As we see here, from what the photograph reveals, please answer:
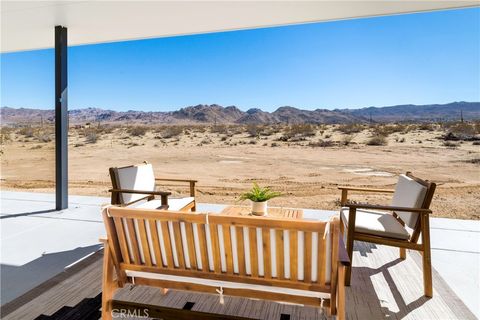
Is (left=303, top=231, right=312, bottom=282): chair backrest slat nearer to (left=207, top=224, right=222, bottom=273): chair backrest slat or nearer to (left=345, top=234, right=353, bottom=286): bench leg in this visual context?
(left=207, top=224, right=222, bottom=273): chair backrest slat

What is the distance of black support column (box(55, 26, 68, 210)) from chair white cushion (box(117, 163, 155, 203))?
143 centimetres

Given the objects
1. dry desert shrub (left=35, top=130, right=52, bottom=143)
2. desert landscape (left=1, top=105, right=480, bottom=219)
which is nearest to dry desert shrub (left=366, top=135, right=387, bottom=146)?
desert landscape (left=1, top=105, right=480, bottom=219)

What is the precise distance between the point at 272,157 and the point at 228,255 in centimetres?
1151

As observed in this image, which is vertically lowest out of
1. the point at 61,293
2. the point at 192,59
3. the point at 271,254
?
the point at 61,293

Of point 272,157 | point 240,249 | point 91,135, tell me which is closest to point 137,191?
point 240,249

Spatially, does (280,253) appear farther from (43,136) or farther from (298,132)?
(43,136)

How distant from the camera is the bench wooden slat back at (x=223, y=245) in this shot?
131cm

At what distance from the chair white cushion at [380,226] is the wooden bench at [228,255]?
0.95 m

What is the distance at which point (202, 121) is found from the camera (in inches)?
A: 699

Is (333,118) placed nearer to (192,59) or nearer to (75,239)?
(192,59)

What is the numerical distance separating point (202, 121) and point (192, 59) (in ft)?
11.4

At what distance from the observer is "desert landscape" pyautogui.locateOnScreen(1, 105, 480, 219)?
8.37 metres

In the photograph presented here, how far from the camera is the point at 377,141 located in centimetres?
1300

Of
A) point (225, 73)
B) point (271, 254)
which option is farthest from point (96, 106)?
point (271, 254)
